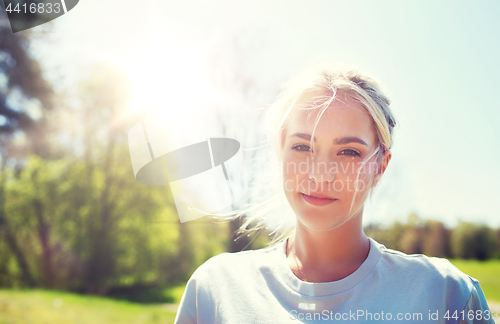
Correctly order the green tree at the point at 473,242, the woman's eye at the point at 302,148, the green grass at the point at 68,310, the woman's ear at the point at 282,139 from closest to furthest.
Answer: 1. the woman's eye at the point at 302,148
2. the woman's ear at the point at 282,139
3. the green grass at the point at 68,310
4. the green tree at the point at 473,242

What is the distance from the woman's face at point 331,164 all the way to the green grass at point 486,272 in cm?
1495

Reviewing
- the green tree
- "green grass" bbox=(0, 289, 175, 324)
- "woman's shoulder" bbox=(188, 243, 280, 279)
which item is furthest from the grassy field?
the green tree

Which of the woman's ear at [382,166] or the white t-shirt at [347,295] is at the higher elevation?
the woman's ear at [382,166]

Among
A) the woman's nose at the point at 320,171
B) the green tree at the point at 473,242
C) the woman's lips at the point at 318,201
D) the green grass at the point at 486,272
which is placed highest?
the woman's nose at the point at 320,171

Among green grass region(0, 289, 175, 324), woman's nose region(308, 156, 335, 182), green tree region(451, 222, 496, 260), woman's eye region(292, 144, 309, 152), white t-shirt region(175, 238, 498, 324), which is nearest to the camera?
white t-shirt region(175, 238, 498, 324)

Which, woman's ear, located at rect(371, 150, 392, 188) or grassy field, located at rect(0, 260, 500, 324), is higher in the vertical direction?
woman's ear, located at rect(371, 150, 392, 188)

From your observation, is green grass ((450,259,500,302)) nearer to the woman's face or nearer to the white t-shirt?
the white t-shirt

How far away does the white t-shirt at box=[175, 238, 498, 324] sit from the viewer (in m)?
1.16

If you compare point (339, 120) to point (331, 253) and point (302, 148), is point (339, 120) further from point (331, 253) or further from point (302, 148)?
point (331, 253)

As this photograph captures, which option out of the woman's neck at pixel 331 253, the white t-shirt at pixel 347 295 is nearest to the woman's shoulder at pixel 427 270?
the white t-shirt at pixel 347 295

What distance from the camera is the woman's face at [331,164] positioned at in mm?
1290

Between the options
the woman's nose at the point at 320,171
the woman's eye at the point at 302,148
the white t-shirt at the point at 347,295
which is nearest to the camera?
the white t-shirt at the point at 347,295

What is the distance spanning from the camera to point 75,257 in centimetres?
1094

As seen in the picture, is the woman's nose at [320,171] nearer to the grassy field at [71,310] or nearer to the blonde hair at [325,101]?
the blonde hair at [325,101]
